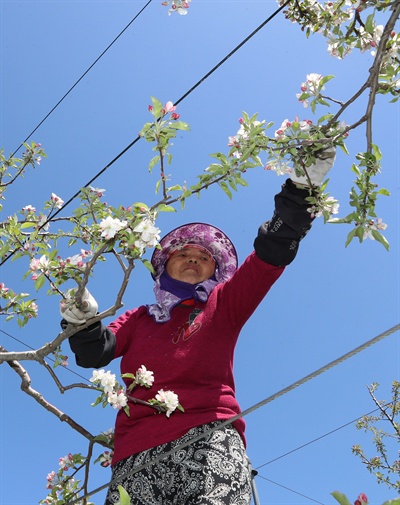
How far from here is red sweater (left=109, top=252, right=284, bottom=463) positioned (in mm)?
1738

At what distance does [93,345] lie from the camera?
1.98m

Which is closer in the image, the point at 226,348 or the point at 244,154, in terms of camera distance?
the point at 244,154

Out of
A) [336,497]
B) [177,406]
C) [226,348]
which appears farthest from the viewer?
[226,348]

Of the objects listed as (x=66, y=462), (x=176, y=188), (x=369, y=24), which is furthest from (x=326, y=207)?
(x=66, y=462)

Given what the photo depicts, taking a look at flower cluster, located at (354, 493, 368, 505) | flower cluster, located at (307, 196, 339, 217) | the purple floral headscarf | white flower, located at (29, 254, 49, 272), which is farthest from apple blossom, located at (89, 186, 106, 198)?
flower cluster, located at (354, 493, 368, 505)

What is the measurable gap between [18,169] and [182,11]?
1539mm

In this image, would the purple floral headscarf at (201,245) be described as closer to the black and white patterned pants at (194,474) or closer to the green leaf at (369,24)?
the black and white patterned pants at (194,474)

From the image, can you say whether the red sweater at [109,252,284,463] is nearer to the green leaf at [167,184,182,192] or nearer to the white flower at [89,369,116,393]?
the white flower at [89,369,116,393]

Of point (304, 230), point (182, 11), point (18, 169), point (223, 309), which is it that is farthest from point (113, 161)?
point (304, 230)

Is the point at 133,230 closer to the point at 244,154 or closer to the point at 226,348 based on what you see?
the point at 244,154

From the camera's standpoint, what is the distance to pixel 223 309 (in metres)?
1.97

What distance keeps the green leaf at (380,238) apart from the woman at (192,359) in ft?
1.09

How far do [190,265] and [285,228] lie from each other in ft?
2.32

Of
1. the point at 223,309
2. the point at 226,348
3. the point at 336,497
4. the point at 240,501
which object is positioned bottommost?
the point at 336,497
